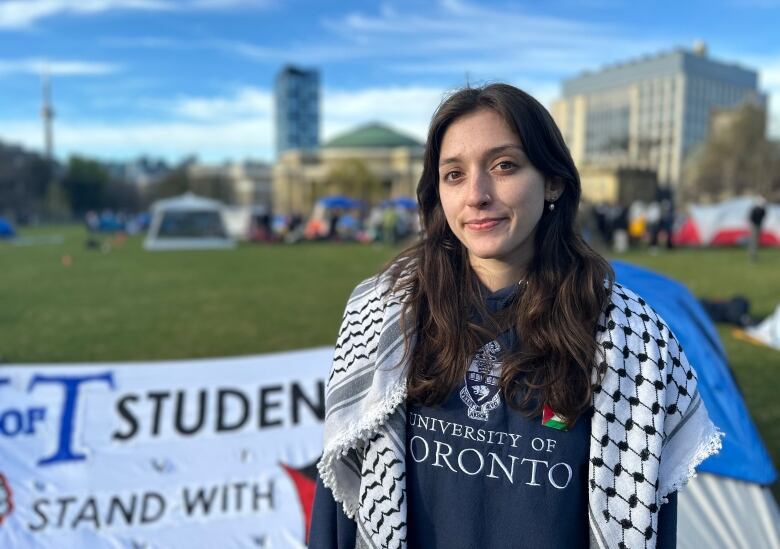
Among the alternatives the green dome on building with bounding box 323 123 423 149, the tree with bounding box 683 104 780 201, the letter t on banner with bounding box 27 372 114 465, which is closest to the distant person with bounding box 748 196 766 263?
the letter t on banner with bounding box 27 372 114 465

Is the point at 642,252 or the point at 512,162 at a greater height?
the point at 512,162

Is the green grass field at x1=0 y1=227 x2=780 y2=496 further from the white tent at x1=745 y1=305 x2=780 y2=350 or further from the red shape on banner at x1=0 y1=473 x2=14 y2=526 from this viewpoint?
the red shape on banner at x1=0 y1=473 x2=14 y2=526

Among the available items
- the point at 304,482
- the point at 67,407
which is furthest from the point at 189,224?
the point at 304,482

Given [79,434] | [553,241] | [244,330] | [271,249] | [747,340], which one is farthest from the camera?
[271,249]

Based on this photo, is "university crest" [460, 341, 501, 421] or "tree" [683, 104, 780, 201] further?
"tree" [683, 104, 780, 201]

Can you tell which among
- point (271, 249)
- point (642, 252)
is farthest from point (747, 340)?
point (271, 249)

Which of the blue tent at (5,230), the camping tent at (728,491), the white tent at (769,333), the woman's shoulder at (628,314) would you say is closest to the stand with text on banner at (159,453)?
the camping tent at (728,491)

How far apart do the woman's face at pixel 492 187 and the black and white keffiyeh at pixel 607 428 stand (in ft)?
0.88

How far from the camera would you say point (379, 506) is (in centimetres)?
148

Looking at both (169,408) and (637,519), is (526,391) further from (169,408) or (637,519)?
(169,408)

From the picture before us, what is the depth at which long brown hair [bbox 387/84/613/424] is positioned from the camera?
4.66 ft

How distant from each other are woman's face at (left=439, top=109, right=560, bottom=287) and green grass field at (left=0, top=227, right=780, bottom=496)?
372 centimetres

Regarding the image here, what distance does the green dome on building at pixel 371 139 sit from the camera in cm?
11206

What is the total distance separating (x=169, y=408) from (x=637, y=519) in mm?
2904
